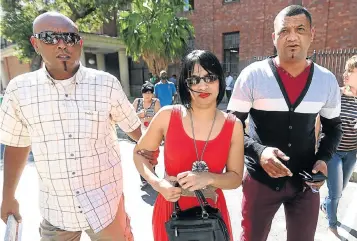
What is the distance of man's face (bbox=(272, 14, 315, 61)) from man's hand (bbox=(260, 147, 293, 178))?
2.08 ft

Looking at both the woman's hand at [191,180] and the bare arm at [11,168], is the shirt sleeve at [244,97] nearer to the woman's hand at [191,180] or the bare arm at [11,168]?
the woman's hand at [191,180]

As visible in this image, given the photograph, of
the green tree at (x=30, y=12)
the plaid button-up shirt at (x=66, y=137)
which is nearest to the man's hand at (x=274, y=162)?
the plaid button-up shirt at (x=66, y=137)

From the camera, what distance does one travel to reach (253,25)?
13398 mm

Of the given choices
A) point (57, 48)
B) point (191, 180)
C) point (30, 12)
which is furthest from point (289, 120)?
point (30, 12)

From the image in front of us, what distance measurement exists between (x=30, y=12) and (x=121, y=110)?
35.5 feet

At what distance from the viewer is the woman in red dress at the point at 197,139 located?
1.48m

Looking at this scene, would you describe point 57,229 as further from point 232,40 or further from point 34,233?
point 232,40

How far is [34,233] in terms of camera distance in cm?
307

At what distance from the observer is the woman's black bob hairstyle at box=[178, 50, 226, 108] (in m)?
1.47

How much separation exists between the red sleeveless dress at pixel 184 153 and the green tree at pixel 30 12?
1025 cm

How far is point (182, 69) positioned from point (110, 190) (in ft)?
3.11

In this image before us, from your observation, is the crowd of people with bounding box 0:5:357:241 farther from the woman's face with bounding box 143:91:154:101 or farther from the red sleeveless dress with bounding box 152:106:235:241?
the woman's face with bounding box 143:91:154:101

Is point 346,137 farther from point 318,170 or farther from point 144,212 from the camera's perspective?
point 144,212

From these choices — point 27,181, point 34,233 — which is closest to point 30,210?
point 34,233
